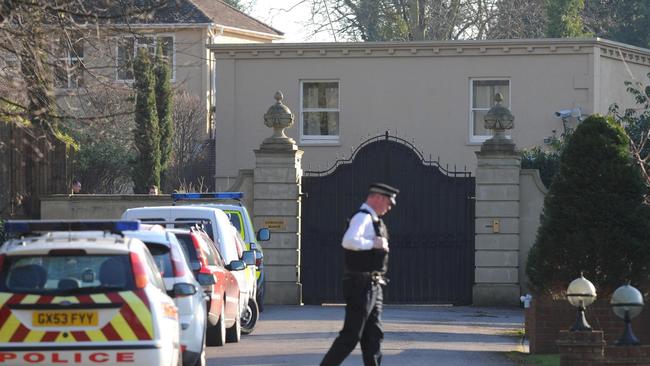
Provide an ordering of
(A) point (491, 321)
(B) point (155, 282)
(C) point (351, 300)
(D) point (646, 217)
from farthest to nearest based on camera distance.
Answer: (A) point (491, 321), (D) point (646, 217), (C) point (351, 300), (B) point (155, 282)

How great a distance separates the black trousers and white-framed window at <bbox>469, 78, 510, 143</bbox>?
22.2 metres

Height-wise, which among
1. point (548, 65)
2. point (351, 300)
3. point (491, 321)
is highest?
point (548, 65)

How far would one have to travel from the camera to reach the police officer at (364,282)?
12.0 m

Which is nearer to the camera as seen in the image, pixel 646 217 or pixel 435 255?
pixel 646 217

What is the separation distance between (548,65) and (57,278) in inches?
960

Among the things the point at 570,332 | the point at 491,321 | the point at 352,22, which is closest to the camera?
the point at 570,332

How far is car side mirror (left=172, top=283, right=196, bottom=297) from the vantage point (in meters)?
12.6

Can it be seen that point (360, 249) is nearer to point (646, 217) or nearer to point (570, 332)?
point (570, 332)

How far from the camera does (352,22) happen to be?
4322 centimetres

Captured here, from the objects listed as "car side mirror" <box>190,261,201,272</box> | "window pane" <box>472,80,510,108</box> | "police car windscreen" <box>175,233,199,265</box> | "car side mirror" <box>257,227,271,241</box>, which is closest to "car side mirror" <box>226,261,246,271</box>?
"police car windscreen" <box>175,233,199,265</box>

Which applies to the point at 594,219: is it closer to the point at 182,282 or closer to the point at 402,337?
the point at 402,337

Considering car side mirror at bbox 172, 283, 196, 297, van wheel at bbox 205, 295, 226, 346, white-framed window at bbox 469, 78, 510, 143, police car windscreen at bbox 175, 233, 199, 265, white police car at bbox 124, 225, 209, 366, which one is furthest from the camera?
white-framed window at bbox 469, 78, 510, 143

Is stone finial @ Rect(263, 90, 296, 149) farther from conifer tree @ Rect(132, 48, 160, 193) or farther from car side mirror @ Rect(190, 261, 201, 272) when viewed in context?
conifer tree @ Rect(132, 48, 160, 193)

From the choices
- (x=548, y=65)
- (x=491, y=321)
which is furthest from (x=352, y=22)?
(x=491, y=321)
